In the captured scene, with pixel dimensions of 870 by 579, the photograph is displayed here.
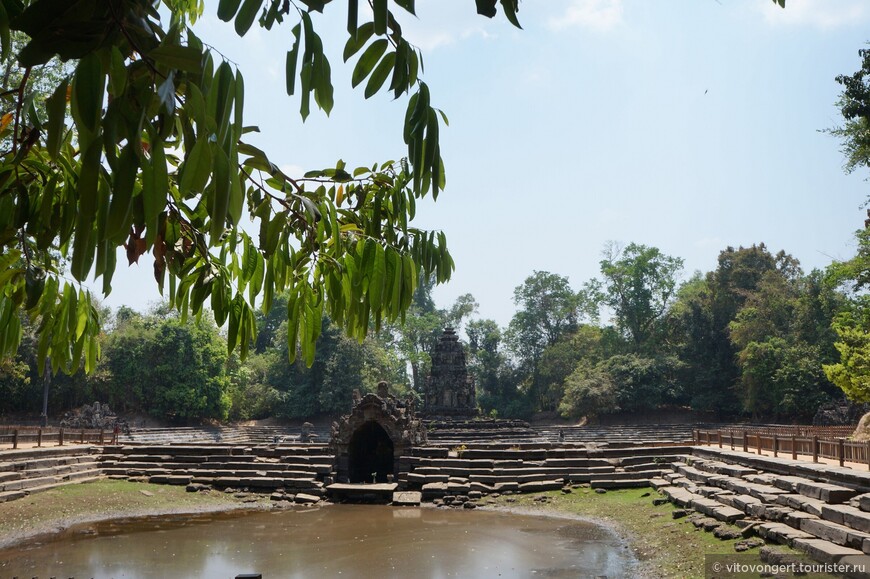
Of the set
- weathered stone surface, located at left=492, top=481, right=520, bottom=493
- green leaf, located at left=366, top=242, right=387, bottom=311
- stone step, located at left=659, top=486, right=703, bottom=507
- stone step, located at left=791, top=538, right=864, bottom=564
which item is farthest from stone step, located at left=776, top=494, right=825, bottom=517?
green leaf, located at left=366, top=242, right=387, bottom=311

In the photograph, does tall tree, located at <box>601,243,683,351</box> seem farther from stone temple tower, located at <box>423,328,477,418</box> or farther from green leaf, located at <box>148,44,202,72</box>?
green leaf, located at <box>148,44,202,72</box>

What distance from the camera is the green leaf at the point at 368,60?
1754 millimetres

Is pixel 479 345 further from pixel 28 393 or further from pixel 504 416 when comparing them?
pixel 28 393

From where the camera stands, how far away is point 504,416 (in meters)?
57.4

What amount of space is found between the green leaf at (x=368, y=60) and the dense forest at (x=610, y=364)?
35.1 metres

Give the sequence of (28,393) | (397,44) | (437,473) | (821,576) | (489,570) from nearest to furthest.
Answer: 1. (397,44)
2. (821,576)
3. (489,570)
4. (437,473)
5. (28,393)

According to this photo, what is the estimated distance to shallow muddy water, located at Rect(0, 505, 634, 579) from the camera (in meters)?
11.4

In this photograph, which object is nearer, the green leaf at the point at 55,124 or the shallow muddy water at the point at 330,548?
the green leaf at the point at 55,124

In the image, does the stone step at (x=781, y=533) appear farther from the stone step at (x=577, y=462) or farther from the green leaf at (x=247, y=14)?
the green leaf at (x=247, y=14)

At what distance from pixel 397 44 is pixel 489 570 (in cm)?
1115

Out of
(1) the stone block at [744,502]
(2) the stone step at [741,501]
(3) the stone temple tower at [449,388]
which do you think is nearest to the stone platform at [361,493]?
(2) the stone step at [741,501]

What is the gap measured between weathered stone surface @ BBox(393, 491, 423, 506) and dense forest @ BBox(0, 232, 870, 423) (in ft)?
60.5

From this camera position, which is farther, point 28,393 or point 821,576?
point 28,393

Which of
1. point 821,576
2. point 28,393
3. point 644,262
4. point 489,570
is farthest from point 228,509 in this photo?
point 644,262
